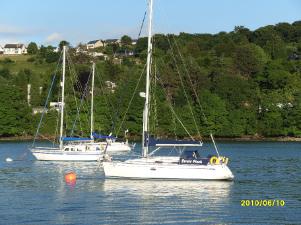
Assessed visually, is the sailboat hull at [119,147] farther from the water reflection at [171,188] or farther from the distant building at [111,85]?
the distant building at [111,85]

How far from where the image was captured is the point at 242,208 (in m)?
37.8

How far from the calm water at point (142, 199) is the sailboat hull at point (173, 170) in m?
0.62

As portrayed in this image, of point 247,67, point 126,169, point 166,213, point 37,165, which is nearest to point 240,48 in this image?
point 247,67

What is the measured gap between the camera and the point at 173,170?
48594 millimetres

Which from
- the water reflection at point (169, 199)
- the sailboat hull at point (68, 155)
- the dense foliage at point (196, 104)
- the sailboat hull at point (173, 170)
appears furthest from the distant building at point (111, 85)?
the water reflection at point (169, 199)

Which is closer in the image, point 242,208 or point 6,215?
point 6,215

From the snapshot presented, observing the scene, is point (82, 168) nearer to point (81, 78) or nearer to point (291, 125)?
point (291, 125)

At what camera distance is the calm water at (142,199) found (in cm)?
3447

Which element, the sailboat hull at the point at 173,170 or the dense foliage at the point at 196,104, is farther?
the dense foliage at the point at 196,104

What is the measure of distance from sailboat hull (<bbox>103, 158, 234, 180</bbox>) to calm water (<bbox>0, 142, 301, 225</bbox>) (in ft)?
2.05

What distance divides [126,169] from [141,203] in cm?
1006

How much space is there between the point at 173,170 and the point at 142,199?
26.9ft

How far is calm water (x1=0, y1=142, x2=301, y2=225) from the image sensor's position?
113 ft

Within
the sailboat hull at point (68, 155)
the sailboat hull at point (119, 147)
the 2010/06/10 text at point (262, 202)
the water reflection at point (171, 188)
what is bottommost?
the sailboat hull at point (119, 147)
